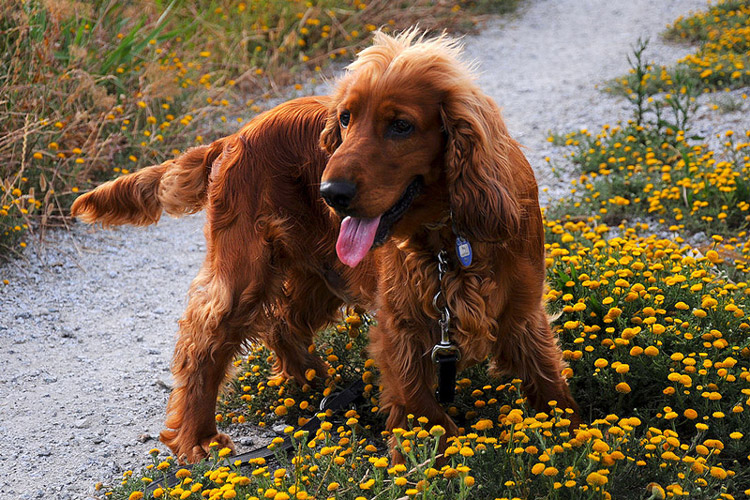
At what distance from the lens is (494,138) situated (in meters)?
2.55

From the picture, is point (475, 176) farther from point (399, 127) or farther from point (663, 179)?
point (663, 179)

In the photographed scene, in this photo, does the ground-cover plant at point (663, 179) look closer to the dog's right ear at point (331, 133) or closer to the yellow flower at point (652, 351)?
the yellow flower at point (652, 351)

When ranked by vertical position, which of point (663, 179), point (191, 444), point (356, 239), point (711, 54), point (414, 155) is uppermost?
point (414, 155)

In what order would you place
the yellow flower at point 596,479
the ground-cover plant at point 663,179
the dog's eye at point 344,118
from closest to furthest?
the yellow flower at point 596,479 → the dog's eye at point 344,118 → the ground-cover plant at point 663,179

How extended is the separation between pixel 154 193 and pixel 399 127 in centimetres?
143

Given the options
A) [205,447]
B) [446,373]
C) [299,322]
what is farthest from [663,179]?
[205,447]

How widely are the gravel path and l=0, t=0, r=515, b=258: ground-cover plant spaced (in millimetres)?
391

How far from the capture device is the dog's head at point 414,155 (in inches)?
93.7

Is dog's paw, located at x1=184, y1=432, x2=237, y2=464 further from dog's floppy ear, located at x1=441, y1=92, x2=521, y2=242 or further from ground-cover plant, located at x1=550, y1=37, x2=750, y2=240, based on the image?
ground-cover plant, located at x1=550, y1=37, x2=750, y2=240

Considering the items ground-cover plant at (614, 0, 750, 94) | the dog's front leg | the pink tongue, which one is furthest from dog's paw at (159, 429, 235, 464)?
ground-cover plant at (614, 0, 750, 94)

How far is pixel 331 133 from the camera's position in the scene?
9.15 feet

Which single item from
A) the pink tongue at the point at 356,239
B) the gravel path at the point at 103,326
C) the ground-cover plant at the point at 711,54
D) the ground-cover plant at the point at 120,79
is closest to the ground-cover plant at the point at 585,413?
the gravel path at the point at 103,326

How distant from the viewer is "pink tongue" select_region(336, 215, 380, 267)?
240 cm

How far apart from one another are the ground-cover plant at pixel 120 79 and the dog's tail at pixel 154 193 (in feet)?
4.39
